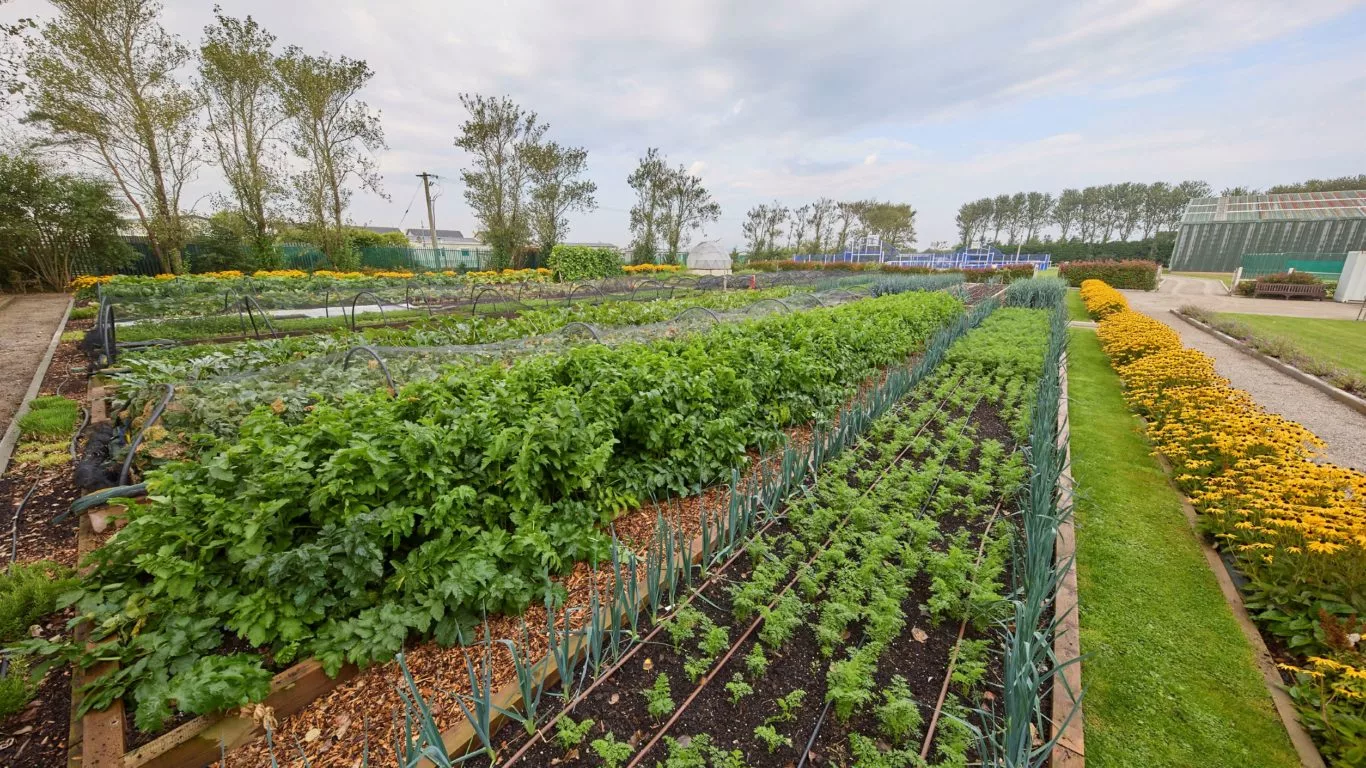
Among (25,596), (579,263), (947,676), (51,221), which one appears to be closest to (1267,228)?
(579,263)

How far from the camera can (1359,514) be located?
2.34 metres

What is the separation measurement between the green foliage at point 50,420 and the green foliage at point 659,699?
229 inches

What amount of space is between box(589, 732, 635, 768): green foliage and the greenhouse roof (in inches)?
2186

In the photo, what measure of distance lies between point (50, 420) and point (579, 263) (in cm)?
2155

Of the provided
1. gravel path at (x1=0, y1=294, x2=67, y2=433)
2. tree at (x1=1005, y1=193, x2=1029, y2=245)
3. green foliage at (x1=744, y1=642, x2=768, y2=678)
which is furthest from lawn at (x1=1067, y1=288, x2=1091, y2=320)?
tree at (x1=1005, y1=193, x2=1029, y2=245)

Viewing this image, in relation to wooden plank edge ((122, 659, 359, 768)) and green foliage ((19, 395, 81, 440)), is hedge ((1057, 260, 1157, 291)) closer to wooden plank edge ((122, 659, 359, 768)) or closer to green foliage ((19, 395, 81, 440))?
wooden plank edge ((122, 659, 359, 768))

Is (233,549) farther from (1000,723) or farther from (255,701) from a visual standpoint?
(1000,723)

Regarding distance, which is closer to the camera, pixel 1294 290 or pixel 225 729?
pixel 225 729

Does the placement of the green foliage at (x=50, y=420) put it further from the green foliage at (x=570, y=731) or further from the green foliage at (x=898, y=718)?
the green foliage at (x=898, y=718)

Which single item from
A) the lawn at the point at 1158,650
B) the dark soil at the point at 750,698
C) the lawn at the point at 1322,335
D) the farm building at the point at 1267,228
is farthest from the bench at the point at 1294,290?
the dark soil at the point at 750,698

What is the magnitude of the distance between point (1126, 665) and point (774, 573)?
67.5 inches

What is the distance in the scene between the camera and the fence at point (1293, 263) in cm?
3062

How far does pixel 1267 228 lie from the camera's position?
1363 inches

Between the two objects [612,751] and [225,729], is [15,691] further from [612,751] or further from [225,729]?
[612,751]
